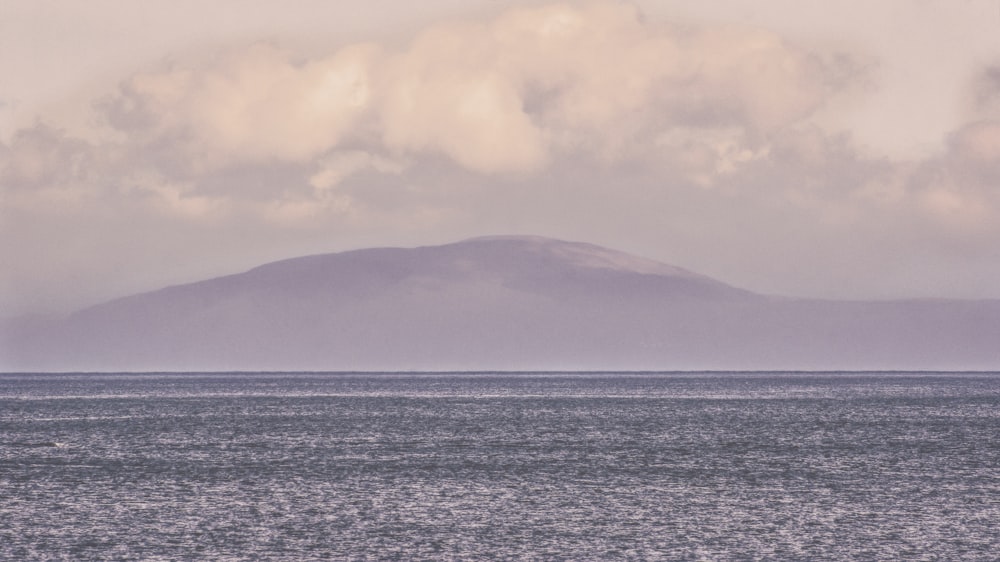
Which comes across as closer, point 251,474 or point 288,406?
point 251,474

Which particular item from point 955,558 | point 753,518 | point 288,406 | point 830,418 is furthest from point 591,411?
point 955,558

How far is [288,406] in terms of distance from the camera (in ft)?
609

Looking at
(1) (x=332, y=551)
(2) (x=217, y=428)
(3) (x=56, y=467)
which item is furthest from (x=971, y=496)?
(2) (x=217, y=428)

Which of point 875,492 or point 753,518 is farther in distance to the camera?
point 875,492

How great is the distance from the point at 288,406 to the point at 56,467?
108m

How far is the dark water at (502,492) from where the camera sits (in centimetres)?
4759

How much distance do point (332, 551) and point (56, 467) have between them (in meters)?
38.0

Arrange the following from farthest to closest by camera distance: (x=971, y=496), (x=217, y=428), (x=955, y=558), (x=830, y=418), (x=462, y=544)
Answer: (x=830, y=418) < (x=217, y=428) < (x=971, y=496) < (x=462, y=544) < (x=955, y=558)

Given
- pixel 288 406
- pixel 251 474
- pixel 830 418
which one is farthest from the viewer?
pixel 288 406

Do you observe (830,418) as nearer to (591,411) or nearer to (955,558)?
(591,411)

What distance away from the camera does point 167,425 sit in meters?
131

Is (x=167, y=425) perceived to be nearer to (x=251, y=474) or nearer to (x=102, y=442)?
(x=102, y=442)

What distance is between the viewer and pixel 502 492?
64.6 metres

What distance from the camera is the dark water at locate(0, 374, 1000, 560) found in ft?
156
